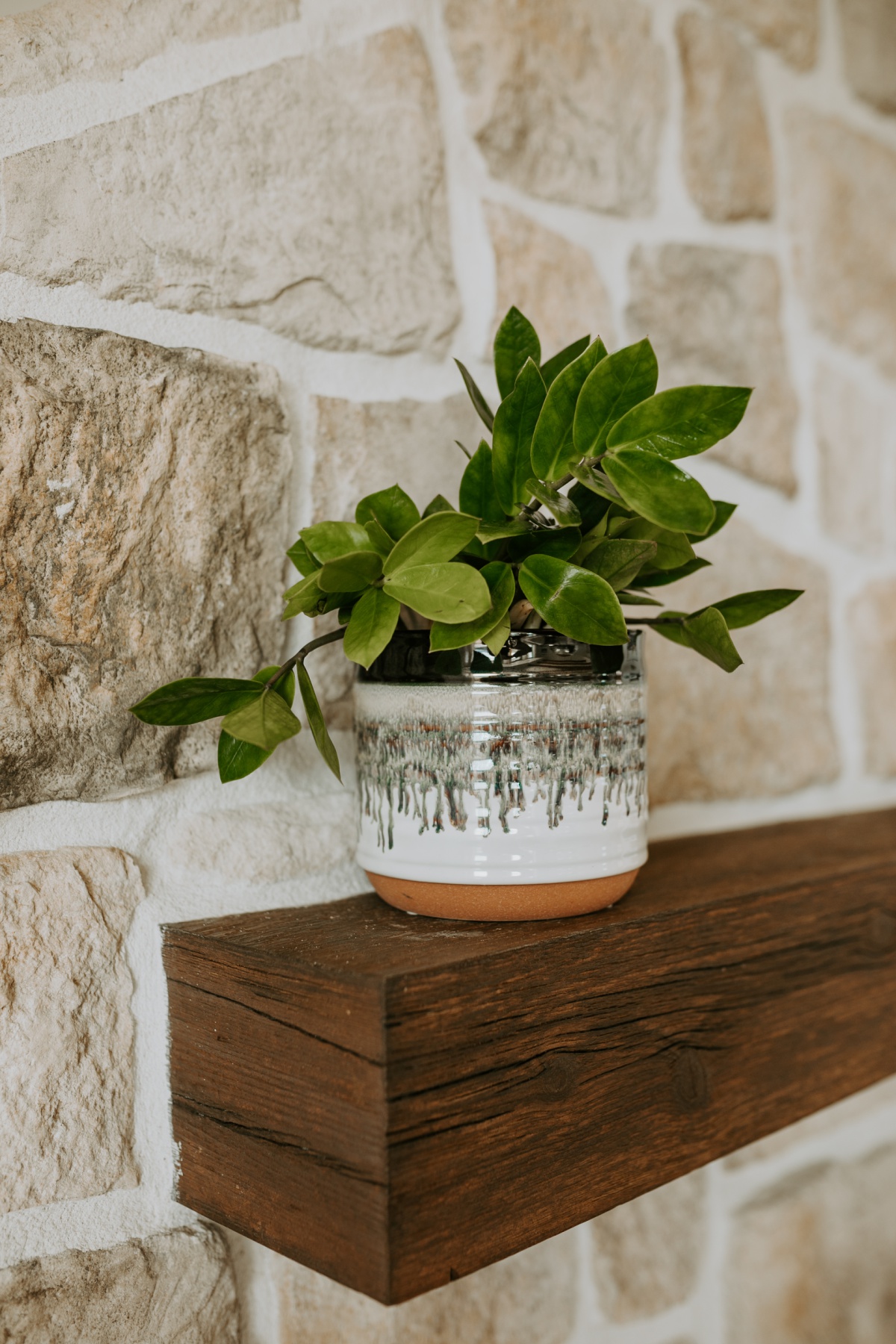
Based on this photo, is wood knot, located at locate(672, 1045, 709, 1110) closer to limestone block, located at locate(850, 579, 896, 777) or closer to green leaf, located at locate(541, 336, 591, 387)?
green leaf, located at locate(541, 336, 591, 387)

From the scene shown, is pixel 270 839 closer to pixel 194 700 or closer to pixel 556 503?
pixel 194 700

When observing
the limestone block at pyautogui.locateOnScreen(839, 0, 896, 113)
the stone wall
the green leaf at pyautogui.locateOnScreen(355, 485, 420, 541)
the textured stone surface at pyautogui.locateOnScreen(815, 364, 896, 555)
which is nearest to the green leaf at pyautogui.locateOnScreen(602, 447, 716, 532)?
the green leaf at pyautogui.locateOnScreen(355, 485, 420, 541)

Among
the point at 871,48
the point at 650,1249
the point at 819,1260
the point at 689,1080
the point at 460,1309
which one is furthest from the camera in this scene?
the point at 871,48

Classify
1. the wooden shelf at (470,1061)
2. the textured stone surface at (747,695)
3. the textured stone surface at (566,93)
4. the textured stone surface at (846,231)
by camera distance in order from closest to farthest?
the wooden shelf at (470,1061)
the textured stone surface at (566,93)
the textured stone surface at (747,695)
the textured stone surface at (846,231)

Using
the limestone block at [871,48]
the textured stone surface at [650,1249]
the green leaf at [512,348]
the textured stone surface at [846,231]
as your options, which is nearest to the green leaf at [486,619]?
the green leaf at [512,348]

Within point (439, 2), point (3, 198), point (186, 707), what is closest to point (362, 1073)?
point (186, 707)

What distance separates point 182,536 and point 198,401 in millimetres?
74

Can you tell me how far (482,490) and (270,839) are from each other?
23 cm

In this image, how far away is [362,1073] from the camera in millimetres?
446

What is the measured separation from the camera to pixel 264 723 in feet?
1.61

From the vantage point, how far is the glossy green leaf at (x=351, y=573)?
18.8 inches

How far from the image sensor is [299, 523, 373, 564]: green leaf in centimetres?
51

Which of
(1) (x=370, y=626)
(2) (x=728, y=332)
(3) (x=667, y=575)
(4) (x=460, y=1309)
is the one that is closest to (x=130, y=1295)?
(4) (x=460, y=1309)

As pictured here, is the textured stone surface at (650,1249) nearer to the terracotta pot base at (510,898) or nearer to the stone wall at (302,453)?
the stone wall at (302,453)
